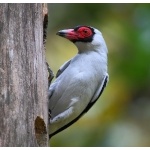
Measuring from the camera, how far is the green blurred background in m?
9.20

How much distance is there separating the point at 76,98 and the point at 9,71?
114 cm

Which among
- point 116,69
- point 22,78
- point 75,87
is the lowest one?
point 116,69

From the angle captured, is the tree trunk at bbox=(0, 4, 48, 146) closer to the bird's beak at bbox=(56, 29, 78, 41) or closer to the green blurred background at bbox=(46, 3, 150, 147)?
the bird's beak at bbox=(56, 29, 78, 41)

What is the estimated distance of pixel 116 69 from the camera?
9547 mm

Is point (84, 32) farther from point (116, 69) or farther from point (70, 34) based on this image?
point (116, 69)

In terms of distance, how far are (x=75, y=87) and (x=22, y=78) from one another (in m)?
0.98

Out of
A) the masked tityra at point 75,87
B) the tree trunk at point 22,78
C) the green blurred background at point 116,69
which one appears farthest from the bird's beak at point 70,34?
the green blurred background at point 116,69

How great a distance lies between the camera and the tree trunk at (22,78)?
5.23 m

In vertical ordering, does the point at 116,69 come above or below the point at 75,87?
below

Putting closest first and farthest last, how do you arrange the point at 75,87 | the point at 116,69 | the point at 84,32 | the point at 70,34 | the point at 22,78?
the point at 22,78, the point at 75,87, the point at 70,34, the point at 84,32, the point at 116,69

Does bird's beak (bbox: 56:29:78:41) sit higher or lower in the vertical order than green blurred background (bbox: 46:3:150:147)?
higher

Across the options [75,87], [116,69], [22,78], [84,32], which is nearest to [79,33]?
[84,32]

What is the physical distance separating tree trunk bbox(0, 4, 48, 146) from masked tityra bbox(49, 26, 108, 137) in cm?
61

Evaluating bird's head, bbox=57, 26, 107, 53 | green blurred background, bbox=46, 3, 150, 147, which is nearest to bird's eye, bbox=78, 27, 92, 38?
bird's head, bbox=57, 26, 107, 53
